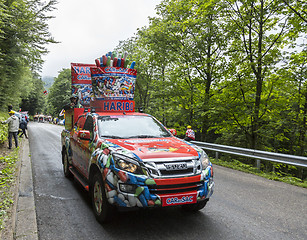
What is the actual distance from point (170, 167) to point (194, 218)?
129cm

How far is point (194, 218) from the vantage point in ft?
14.2

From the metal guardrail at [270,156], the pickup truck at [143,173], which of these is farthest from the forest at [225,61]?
the pickup truck at [143,173]

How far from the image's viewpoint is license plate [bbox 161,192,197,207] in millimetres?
3537

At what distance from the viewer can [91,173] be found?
4527 mm

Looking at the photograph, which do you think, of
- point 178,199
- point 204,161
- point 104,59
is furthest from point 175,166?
point 104,59

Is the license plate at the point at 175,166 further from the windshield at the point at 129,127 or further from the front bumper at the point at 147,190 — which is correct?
the windshield at the point at 129,127

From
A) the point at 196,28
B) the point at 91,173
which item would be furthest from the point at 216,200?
the point at 196,28

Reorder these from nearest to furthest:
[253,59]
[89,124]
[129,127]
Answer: [129,127] → [89,124] → [253,59]

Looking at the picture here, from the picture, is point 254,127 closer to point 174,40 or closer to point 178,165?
point 174,40

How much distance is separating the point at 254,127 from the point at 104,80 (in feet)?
32.2

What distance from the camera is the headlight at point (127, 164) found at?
3.57 meters

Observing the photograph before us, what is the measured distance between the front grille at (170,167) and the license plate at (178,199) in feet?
0.91

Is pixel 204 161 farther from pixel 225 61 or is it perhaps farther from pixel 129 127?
pixel 225 61

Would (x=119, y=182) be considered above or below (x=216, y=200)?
above
